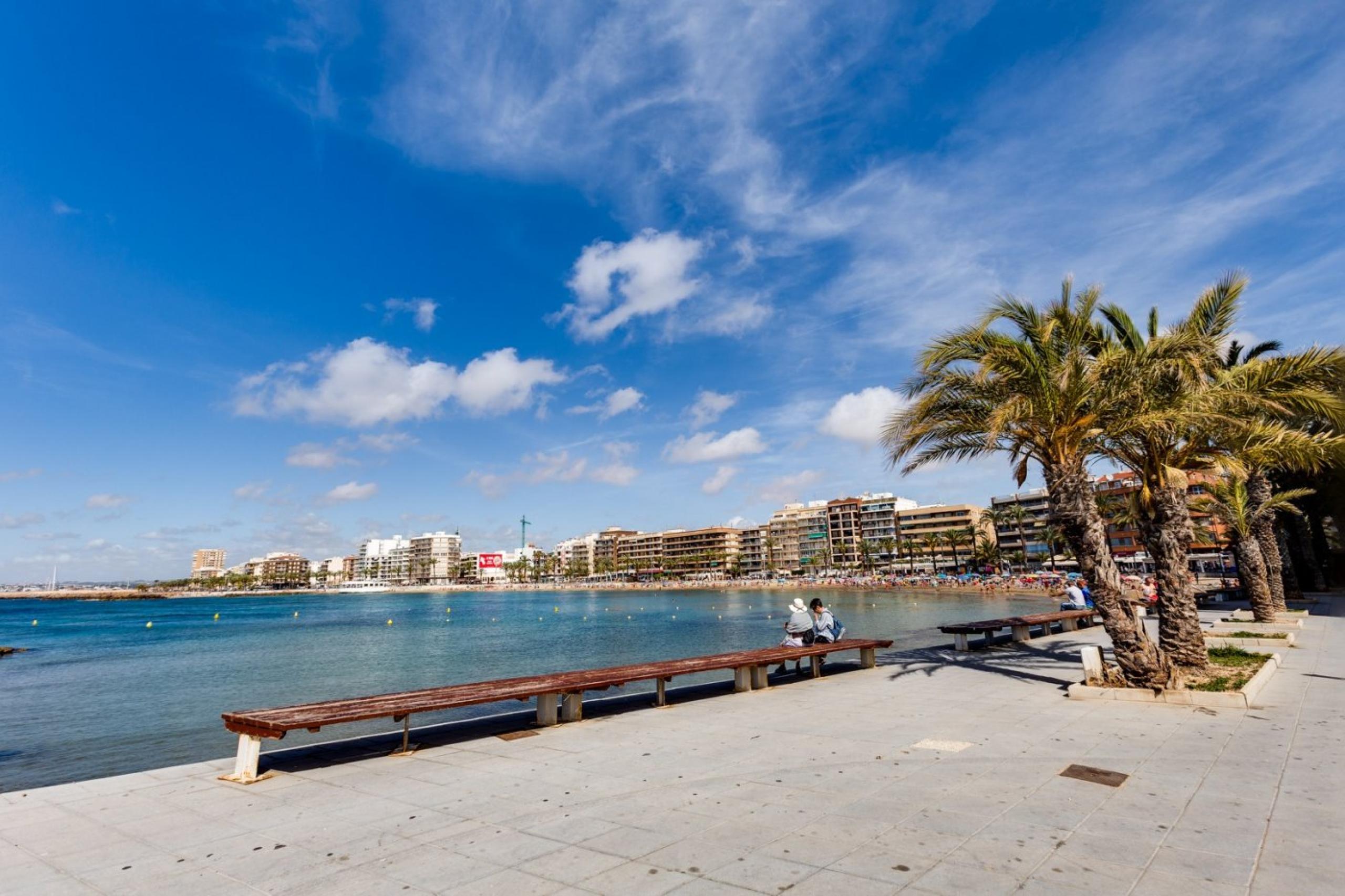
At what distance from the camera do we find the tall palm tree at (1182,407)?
37.7 ft

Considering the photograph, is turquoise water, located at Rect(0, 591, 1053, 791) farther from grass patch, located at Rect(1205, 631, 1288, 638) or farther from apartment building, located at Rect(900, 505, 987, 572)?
apartment building, located at Rect(900, 505, 987, 572)

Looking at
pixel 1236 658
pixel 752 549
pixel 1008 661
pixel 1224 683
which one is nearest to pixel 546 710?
pixel 1224 683

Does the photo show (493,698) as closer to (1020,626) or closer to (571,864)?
(571,864)

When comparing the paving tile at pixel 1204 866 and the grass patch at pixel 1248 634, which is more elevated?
the paving tile at pixel 1204 866

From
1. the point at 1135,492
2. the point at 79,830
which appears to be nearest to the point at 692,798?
the point at 79,830

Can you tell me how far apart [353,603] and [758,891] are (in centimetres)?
16523

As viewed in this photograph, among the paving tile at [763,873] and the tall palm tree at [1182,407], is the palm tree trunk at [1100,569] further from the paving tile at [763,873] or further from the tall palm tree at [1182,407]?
the paving tile at [763,873]

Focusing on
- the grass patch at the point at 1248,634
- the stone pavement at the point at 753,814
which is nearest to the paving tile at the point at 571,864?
the stone pavement at the point at 753,814

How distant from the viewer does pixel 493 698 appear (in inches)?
360

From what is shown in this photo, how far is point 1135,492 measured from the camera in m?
14.8

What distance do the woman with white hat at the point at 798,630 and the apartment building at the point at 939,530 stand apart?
5134 inches

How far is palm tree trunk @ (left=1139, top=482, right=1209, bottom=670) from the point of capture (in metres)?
11.6

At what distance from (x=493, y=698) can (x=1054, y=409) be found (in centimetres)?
1021

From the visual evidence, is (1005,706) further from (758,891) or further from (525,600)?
(525,600)
